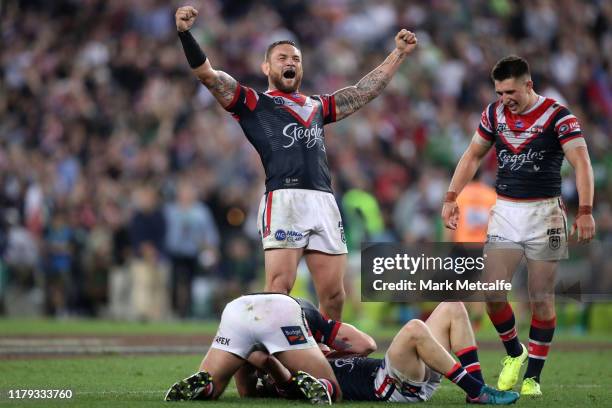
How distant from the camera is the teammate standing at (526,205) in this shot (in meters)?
9.09

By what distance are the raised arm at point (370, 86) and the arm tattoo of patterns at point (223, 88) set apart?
943mm

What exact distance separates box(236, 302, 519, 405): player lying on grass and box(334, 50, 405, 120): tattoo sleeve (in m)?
2.17

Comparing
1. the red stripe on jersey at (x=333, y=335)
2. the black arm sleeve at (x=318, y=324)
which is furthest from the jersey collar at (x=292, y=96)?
the red stripe on jersey at (x=333, y=335)

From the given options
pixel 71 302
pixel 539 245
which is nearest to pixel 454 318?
pixel 539 245

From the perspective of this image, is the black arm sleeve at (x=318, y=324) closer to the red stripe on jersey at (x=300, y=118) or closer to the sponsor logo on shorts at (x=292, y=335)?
the sponsor logo on shorts at (x=292, y=335)

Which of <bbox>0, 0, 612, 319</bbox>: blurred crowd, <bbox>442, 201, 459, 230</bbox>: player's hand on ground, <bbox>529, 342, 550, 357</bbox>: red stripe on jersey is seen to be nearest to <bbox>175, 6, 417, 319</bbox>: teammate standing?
<bbox>442, 201, 459, 230</bbox>: player's hand on ground

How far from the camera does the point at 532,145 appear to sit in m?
9.18

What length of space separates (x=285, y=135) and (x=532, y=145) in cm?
186

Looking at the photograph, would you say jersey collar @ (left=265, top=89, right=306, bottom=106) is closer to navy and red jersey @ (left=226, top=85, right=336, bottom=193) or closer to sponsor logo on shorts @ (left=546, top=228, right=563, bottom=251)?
navy and red jersey @ (left=226, top=85, right=336, bottom=193)

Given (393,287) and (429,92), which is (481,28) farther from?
(393,287)

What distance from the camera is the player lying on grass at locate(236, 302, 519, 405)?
25.3ft

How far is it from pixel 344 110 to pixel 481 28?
631 inches

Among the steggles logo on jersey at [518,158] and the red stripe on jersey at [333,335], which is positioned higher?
the steggles logo on jersey at [518,158]

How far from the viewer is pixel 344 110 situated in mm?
9773
